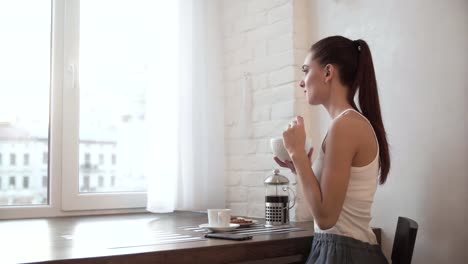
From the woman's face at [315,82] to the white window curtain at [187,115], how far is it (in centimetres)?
97

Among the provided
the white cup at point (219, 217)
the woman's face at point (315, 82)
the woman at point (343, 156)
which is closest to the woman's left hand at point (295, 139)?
the woman at point (343, 156)

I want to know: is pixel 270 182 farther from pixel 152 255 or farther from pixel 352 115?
pixel 152 255

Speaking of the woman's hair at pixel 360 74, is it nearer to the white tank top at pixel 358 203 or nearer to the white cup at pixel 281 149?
the white tank top at pixel 358 203

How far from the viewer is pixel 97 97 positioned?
2.41 metres

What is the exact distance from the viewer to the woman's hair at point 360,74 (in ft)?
4.63

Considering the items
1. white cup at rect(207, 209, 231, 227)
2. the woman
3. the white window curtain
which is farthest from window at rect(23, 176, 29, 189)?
the woman

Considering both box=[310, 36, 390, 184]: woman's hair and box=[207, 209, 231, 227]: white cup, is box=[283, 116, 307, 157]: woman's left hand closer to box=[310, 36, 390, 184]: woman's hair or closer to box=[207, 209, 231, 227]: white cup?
box=[310, 36, 390, 184]: woman's hair

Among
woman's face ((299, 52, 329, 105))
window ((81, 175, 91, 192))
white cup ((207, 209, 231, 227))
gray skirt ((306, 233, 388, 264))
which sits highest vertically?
woman's face ((299, 52, 329, 105))

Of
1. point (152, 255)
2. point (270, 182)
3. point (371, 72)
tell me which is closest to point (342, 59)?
point (371, 72)

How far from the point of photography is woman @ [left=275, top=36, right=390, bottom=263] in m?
1.28

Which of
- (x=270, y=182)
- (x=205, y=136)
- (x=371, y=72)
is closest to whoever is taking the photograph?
(x=371, y=72)

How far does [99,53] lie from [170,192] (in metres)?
0.78

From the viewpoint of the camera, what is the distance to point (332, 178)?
4.15ft

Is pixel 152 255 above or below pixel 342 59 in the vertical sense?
below
